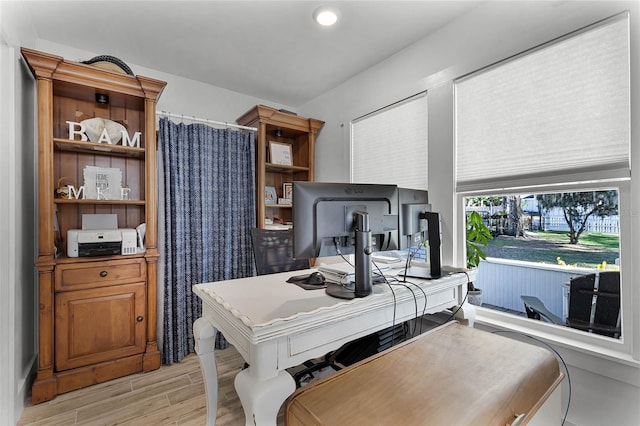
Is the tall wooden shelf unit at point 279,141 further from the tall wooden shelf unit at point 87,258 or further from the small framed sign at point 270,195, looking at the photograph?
the tall wooden shelf unit at point 87,258

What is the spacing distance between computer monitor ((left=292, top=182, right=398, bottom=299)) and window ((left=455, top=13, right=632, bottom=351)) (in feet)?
3.43

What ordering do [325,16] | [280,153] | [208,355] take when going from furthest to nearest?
[280,153] → [325,16] → [208,355]

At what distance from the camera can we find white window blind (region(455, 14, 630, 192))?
1497 mm

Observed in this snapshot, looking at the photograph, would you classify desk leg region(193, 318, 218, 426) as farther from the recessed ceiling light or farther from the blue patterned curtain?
the recessed ceiling light

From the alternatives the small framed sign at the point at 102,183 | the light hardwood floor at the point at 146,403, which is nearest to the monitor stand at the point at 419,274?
the light hardwood floor at the point at 146,403

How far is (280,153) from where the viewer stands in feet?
10.7

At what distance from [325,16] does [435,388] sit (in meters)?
2.25

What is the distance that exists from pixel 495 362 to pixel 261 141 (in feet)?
8.43

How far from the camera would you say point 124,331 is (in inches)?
88.2

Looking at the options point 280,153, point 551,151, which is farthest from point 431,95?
point 280,153

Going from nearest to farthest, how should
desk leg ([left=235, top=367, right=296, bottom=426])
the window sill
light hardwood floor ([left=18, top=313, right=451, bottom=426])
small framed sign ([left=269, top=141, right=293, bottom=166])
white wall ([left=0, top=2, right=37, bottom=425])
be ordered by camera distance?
desk leg ([left=235, top=367, right=296, bottom=426]) < the window sill < white wall ([left=0, top=2, right=37, bottom=425]) < light hardwood floor ([left=18, top=313, right=451, bottom=426]) < small framed sign ([left=269, top=141, right=293, bottom=166])

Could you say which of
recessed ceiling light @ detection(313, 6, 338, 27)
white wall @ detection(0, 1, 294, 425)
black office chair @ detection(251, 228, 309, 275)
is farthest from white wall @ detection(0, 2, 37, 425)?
recessed ceiling light @ detection(313, 6, 338, 27)

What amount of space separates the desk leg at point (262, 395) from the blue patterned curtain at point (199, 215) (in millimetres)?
1757

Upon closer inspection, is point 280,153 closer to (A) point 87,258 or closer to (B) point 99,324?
(A) point 87,258
